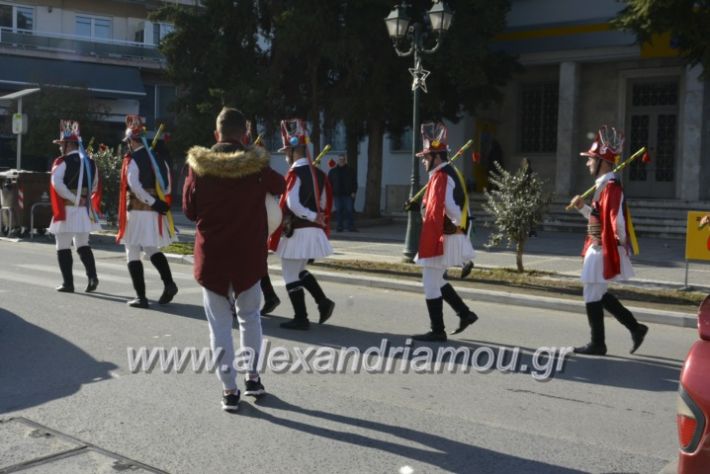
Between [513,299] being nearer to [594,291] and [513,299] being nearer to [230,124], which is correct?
[594,291]

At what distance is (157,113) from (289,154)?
36620 mm

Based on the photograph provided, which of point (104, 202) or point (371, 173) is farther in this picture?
point (371, 173)

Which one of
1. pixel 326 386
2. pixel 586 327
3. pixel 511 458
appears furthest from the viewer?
pixel 586 327

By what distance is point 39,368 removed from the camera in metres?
6.62

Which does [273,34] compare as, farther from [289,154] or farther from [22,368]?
[22,368]

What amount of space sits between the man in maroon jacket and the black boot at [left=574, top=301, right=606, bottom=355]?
11.0ft

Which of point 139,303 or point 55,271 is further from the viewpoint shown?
point 55,271

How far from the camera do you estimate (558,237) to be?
67.6 ft

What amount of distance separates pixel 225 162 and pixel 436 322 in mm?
3376

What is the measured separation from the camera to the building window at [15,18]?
133 ft

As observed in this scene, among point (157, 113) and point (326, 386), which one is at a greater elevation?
point (157, 113)

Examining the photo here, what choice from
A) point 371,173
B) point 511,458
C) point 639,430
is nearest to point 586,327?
point 639,430

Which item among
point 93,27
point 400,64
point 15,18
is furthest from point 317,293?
point 93,27

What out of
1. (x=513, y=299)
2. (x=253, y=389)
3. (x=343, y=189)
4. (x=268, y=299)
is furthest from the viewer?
(x=343, y=189)
